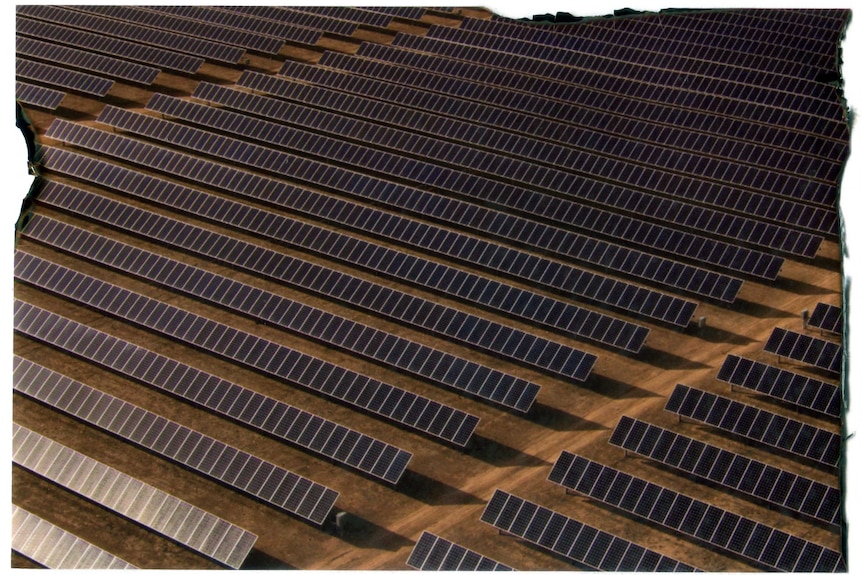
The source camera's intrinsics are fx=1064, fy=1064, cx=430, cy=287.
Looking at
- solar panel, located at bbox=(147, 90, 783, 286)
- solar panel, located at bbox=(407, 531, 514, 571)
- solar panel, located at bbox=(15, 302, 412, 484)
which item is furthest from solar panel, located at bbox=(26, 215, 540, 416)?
solar panel, located at bbox=(147, 90, 783, 286)

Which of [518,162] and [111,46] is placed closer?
[518,162]

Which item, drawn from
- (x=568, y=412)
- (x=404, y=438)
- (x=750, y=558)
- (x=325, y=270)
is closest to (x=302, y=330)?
(x=325, y=270)

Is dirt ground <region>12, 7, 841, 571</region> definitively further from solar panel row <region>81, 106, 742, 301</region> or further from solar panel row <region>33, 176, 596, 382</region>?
solar panel row <region>81, 106, 742, 301</region>

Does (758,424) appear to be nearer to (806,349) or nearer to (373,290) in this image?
(806,349)

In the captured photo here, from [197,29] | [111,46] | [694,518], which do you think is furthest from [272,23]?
[694,518]

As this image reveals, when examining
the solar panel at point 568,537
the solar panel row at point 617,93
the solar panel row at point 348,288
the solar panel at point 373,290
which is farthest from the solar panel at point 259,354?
the solar panel row at point 617,93

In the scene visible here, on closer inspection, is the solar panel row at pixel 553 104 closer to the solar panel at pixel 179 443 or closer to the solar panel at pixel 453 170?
the solar panel at pixel 453 170
